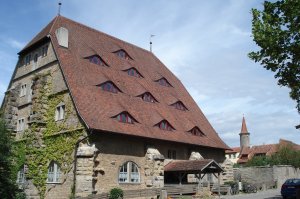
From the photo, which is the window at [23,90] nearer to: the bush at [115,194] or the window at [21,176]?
the window at [21,176]

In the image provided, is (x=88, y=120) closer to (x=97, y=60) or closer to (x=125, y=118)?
(x=125, y=118)

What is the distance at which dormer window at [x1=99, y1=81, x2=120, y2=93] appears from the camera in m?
28.6

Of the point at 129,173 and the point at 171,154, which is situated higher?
the point at 171,154

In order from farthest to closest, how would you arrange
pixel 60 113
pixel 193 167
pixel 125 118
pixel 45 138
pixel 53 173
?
pixel 193 167 → pixel 45 138 → pixel 125 118 → pixel 60 113 → pixel 53 173

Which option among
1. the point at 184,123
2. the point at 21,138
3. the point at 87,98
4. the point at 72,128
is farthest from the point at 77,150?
the point at 184,123

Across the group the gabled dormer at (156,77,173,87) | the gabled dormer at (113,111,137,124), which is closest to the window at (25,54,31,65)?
the gabled dormer at (113,111,137,124)

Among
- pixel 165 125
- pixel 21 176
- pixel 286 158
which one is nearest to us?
pixel 21 176

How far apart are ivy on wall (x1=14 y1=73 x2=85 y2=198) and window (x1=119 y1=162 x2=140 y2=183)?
3659 mm

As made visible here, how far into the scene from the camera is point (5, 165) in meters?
23.0

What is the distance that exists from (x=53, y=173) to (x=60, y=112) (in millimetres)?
4273

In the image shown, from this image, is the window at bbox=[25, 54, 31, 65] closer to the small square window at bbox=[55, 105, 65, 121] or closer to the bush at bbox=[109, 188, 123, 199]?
the small square window at bbox=[55, 105, 65, 121]

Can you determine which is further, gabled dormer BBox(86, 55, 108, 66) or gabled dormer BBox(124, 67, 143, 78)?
gabled dormer BBox(124, 67, 143, 78)

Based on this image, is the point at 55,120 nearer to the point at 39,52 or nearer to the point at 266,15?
the point at 39,52

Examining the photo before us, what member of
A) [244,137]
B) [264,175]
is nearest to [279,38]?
[264,175]
